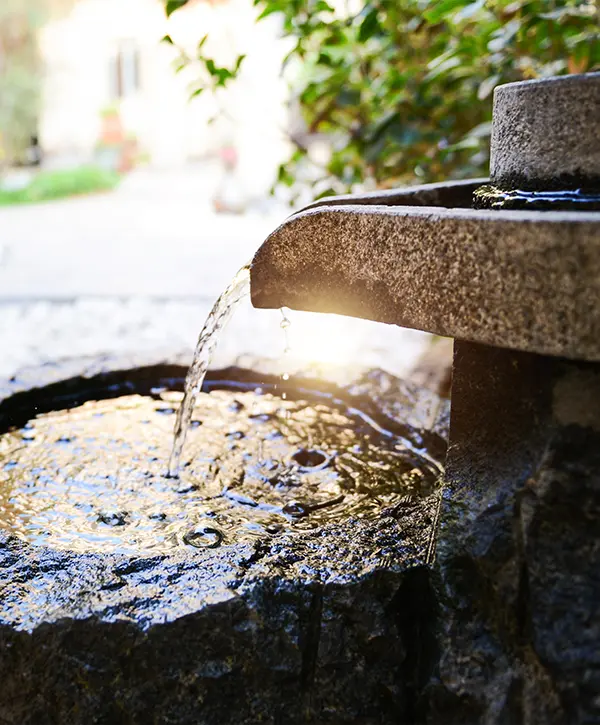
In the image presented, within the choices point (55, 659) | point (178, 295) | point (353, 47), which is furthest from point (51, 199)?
point (55, 659)

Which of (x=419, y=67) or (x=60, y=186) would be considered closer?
(x=419, y=67)

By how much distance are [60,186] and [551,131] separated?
Result: 1425 cm

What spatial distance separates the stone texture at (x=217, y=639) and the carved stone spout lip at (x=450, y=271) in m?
0.52

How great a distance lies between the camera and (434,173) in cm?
340

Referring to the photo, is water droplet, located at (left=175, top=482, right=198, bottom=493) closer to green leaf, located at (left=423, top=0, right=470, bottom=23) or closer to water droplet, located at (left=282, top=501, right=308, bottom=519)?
water droplet, located at (left=282, top=501, right=308, bottom=519)

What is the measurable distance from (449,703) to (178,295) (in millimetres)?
5192

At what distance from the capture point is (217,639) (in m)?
1.34

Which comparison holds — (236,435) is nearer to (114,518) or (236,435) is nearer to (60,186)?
(114,518)

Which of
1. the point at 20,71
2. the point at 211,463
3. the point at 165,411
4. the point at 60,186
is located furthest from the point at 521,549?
the point at 20,71

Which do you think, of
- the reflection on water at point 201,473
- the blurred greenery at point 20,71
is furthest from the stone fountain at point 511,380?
the blurred greenery at point 20,71

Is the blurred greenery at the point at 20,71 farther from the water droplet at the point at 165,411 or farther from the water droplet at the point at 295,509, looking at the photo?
the water droplet at the point at 295,509

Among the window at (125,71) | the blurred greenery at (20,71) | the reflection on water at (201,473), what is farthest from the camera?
the window at (125,71)

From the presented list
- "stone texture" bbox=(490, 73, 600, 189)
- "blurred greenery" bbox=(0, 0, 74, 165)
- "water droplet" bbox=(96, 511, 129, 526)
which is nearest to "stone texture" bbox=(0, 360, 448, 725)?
"water droplet" bbox=(96, 511, 129, 526)

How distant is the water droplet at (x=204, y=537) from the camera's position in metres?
1.63
